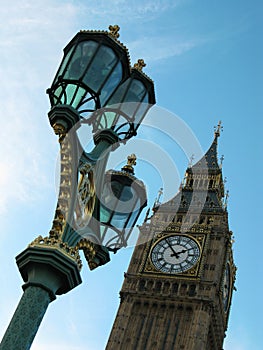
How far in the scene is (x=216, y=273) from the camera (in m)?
50.6

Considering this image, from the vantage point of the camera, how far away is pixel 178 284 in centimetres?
4928

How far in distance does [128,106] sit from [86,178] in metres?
1.48

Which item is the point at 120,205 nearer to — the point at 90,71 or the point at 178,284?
the point at 90,71

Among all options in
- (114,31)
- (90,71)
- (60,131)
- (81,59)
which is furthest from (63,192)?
(114,31)

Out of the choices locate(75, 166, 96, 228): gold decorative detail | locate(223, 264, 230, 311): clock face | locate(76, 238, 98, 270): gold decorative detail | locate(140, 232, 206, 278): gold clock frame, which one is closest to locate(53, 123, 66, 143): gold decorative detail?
locate(75, 166, 96, 228): gold decorative detail

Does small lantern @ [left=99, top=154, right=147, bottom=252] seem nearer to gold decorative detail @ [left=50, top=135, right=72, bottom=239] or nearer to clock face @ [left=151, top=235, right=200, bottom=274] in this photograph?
gold decorative detail @ [left=50, top=135, right=72, bottom=239]

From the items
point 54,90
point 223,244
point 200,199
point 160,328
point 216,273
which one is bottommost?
point 54,90

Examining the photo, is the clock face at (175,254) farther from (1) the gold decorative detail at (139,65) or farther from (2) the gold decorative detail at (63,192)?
(2) the gold decorative detail at (63,192)

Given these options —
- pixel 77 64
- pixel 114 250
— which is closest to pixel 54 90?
pixel 77 64

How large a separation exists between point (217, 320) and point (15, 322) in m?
45.4

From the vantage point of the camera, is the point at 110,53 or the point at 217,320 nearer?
the point at 110,53

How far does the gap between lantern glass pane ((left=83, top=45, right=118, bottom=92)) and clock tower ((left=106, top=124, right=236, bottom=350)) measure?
39.1 m

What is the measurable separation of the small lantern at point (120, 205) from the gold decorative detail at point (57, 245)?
109 centimetres

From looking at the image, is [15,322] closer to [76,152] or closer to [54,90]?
[76,152]
